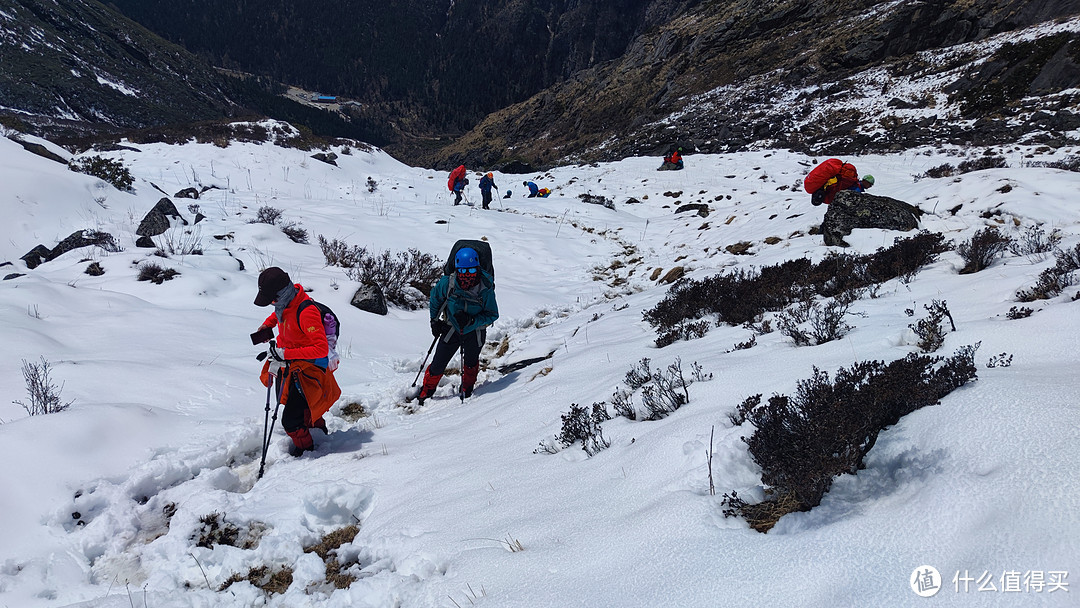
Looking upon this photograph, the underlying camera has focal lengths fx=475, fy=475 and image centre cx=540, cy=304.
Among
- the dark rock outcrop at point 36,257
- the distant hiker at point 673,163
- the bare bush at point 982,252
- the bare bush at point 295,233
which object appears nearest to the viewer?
the bare bush at point 982,252

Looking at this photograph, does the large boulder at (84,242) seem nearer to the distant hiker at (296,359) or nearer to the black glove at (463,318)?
the distant hiker at (296,359)

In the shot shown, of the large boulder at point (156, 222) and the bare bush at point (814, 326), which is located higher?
the large boulder at point (156, 222)

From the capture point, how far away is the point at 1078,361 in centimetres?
217

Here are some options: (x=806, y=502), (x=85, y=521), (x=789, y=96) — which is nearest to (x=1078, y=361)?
(x=806, y=502)

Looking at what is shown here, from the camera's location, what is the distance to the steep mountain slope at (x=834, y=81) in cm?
Answer: 2202

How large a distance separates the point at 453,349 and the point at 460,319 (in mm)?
356

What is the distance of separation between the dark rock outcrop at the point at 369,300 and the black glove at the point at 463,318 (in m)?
2.62

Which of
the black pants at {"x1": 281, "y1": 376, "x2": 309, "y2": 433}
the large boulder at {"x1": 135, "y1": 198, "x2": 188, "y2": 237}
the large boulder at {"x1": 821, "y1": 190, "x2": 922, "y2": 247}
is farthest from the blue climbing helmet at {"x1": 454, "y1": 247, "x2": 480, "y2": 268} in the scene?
the large boulder at {"x1": 135, "y1": 198, "x2": 188, "y2": 237}

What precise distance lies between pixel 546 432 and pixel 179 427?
2.96 metres

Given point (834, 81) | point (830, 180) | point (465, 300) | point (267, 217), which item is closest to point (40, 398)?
point (465, 300)

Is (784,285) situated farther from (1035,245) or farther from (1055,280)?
(1055,280)

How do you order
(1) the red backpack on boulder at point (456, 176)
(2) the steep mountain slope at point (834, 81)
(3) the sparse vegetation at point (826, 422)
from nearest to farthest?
(3) the sparse vegetation at point (826, 422), (1) the red backpack on boulder at point (456, 176), (2) the steep mountain slope at point (834, 81)

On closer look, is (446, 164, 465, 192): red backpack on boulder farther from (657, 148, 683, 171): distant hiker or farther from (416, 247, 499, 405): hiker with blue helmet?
(416, 247, 499, 405): hiker with blue helmet

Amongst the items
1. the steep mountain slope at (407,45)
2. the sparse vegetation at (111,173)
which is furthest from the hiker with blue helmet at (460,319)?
the steep mountain slope at (407,45)
